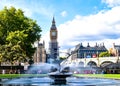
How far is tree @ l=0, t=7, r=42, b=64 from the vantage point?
67.3 m

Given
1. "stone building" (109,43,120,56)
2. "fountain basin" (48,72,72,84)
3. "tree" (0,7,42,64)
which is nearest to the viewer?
"fountain basin" (48,72,72,84)

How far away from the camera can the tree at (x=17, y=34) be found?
221 feet

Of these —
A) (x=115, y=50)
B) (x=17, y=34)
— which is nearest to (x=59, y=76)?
(x=17, y=34)

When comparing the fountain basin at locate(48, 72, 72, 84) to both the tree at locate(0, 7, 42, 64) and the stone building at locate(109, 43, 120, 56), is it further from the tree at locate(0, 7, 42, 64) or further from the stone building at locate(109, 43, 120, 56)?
the stone building at locate(109, 43, 120, 56)

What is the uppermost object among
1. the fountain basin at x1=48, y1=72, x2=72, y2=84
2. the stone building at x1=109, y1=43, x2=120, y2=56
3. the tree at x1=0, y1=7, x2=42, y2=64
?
the stone building at x1=109, y1=43, x2=120, y2=56

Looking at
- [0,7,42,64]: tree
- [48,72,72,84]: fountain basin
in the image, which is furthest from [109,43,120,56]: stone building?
[48,72,72,84]: fountain basin

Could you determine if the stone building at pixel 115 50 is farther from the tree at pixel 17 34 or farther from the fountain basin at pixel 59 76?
the fountain basin at pixel 59 76

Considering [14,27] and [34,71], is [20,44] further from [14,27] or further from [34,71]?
[34,71]

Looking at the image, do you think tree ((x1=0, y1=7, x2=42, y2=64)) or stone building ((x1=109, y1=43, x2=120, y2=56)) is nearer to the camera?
tree ((x1=0, y1=7, x2=42, y2=64))

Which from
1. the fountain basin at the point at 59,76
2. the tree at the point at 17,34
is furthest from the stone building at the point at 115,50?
the fountain basin at the point at 59,76

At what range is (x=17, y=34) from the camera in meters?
68.1

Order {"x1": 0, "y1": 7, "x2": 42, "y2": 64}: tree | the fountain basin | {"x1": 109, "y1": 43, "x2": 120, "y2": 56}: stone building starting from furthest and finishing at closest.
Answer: {"x1": 109, "y1": 43, "x2": 120, "y2": 56}: stone building < {"x1": 0, "y1": 7, "x2": 42, "y2": 64}: tree < the fountain basin

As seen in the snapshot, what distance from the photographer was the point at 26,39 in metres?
70.4

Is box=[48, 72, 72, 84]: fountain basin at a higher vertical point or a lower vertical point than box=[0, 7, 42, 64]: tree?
lower
